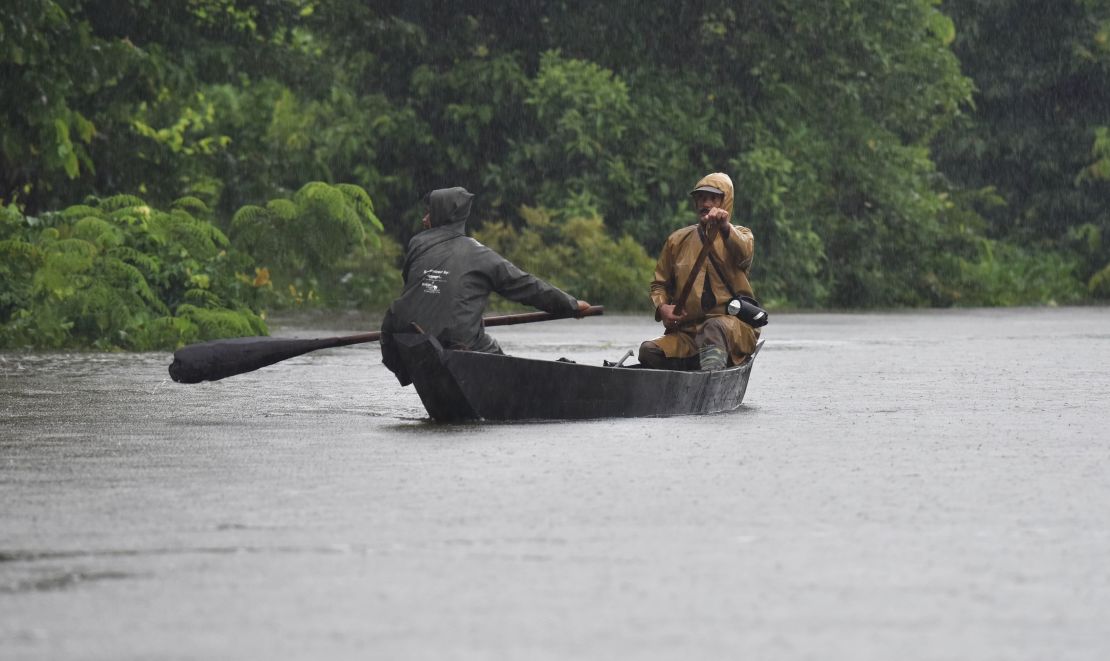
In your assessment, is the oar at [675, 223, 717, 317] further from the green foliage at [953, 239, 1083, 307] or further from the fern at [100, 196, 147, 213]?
the green foliage at [953, 239, 1083, 307]

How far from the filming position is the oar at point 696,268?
16.8m

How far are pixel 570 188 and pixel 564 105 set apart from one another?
68.6 inches

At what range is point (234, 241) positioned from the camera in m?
32.5

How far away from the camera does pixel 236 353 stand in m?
16.3

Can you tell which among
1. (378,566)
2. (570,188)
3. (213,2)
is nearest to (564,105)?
(570,188)

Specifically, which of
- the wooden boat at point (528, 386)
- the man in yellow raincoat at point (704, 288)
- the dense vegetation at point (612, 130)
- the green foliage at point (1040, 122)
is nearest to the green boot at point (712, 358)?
the man in yellow raincoat at point (704, 288)

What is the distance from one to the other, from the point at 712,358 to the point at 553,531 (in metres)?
7.40

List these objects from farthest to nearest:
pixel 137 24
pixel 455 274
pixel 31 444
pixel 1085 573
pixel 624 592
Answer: pixel 137 24, pixel 455 274, pixel 31 444, pixel 1085 573, pixel 624 592

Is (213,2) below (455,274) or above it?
above

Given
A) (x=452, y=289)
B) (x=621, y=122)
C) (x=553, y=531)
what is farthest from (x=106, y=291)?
(x=621, y=122)

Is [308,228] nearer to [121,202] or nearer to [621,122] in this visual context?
[121,202]

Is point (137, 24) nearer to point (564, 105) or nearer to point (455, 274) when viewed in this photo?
point (564, 105)

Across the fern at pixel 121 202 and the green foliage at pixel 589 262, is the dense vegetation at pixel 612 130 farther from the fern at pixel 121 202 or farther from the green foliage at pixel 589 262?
the fern at pixel 121 202

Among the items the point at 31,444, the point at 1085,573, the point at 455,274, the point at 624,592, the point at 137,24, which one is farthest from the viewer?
the point at 137,24
